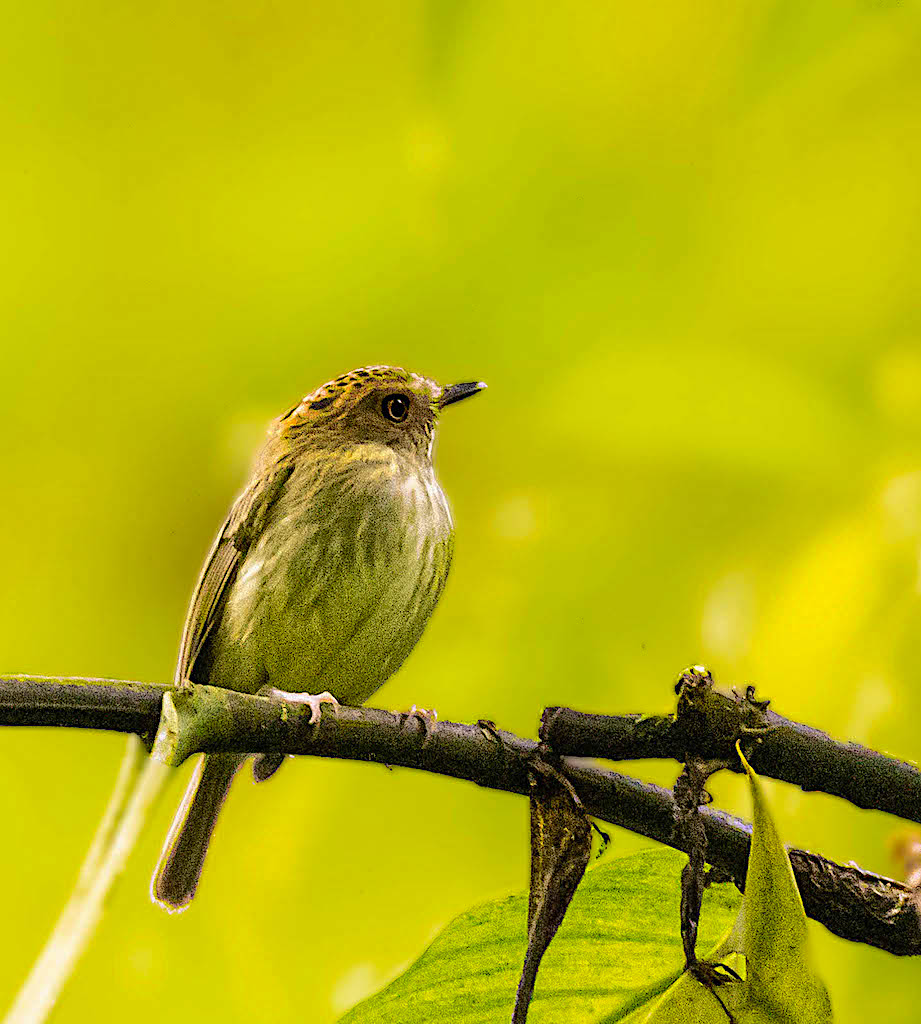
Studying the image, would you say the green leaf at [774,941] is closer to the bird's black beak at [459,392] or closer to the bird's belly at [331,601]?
the bird's belly at [331,601]

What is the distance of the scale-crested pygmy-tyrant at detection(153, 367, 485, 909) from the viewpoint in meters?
1.23

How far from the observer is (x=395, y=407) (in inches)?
55.6

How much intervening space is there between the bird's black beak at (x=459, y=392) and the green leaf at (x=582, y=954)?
2.37ft

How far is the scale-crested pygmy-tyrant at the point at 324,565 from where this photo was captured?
1.23 m

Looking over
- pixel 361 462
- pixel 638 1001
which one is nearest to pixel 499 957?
pixel 638 1001

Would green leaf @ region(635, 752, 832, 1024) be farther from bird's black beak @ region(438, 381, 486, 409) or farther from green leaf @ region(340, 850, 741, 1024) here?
bird's black beak @ region(438, 381, 486, 409)

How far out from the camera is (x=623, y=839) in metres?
1.30

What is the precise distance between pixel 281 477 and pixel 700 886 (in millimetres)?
889

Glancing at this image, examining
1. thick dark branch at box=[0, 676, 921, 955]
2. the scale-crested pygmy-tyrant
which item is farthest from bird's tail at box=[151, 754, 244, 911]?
thick dark branch at box=[0, 676, 921, 955]

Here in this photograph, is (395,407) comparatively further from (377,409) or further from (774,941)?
(774,941)

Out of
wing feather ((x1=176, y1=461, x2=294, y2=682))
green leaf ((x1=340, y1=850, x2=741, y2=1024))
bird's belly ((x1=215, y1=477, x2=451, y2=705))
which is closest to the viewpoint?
green leaf ((x1=340, y1=850, x2=741, y2=1024))

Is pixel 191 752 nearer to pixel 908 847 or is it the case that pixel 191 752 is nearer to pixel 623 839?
pixel 908 847

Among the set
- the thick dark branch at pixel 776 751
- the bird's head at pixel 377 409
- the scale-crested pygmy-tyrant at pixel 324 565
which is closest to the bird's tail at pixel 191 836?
the scale-crested pygmy-tyrant at pixel 324 565

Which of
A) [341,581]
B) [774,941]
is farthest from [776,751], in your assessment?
[341,581]
